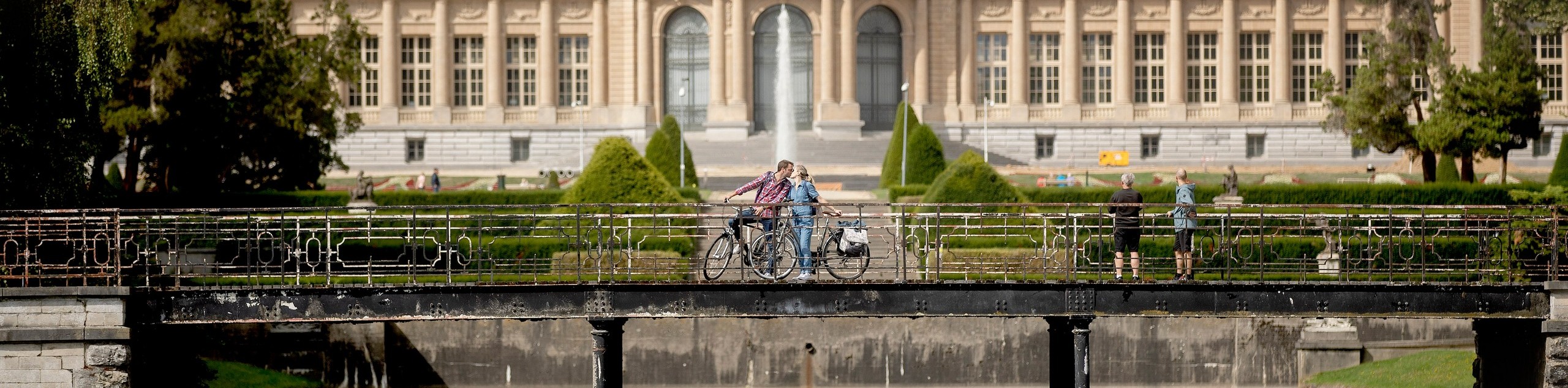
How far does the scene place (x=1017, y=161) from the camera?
→ 7362cm

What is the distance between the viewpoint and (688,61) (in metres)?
76.9

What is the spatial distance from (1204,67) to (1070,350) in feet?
186

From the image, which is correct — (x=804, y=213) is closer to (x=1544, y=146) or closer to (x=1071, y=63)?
(x=1071, y=63)

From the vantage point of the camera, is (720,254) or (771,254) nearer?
(771,254)

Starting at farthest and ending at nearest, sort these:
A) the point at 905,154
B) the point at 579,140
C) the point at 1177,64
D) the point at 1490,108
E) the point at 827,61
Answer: the point at 1177,64
the point at 579,140
the point at 827,61
the point at 905,154
the point at 1490,108

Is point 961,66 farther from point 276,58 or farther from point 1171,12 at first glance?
point 276,58

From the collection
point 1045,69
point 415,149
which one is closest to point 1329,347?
point 1045,69

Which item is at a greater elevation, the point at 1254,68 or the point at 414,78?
the point at 1254,68

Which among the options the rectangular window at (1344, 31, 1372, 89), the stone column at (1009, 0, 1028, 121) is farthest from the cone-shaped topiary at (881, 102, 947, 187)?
the rectangular window at (1344, 31, 1372, 89)

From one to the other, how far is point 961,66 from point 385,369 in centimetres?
4841

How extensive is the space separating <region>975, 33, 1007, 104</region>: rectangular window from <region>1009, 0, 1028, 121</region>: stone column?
27 cm

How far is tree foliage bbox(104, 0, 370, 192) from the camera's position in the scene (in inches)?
1551

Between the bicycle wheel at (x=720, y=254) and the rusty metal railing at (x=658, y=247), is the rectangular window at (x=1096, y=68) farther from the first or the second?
the bicycle wheel at (x=720, y=254)

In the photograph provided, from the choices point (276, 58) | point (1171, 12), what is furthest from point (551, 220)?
point (1171, 12)
